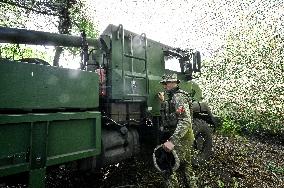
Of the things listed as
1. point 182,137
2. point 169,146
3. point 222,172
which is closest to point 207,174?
point 222,172

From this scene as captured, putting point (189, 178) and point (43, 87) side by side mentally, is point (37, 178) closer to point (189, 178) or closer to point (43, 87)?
point (43, 87)

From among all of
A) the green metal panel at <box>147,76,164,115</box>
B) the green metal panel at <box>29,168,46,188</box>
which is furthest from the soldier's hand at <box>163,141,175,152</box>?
the green metal panel at <box>29,168,46,188</box>

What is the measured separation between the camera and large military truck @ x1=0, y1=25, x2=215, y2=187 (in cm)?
309

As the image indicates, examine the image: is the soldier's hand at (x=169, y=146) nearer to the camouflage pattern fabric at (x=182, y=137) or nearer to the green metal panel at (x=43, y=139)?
the camouflage pattern fabric at (x=182, y=137)

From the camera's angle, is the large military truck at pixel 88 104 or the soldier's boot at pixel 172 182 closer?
the large military truck at pixel 88 104

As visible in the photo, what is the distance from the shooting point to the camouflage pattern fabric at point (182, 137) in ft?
14.8

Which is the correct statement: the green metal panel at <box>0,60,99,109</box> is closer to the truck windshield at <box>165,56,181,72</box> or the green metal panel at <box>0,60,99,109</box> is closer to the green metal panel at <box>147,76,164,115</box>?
the green metal panel at <box>147,76,164,115</box>

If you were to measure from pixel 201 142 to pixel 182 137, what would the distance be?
257 centimetres

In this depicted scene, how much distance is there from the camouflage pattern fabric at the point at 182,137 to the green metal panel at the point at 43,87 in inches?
Answer: 52.4

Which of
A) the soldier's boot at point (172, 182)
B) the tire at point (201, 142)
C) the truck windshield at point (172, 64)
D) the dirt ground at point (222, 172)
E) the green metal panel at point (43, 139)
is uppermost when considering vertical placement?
the truck windshield at point (172, 64)

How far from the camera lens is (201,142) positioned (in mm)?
6945

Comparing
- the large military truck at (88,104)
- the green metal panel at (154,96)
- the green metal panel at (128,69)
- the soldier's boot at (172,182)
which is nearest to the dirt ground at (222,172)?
the large military truck at (88,104)

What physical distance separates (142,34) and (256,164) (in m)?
4.22

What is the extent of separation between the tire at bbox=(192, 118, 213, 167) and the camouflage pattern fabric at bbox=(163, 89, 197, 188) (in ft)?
6.49
